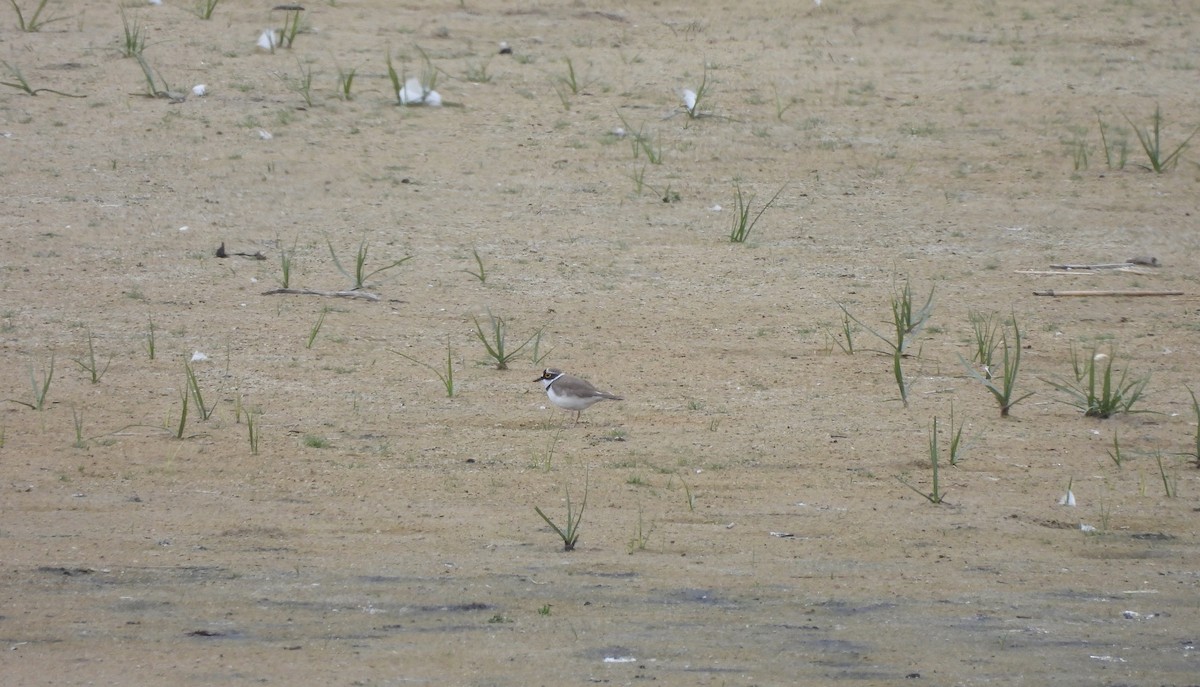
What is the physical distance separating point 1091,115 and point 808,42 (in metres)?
2.37

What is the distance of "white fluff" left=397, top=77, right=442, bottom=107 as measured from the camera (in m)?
10.2

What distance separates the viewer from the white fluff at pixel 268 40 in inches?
428

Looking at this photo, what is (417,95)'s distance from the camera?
33.4ft

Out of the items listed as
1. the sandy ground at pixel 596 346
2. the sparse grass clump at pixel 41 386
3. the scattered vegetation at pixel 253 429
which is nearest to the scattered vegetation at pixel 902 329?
the sandy ground at pixel 596 346

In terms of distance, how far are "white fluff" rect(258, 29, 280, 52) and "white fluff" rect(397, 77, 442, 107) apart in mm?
1324

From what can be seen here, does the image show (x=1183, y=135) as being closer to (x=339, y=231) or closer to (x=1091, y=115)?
(x=1091, y=115)

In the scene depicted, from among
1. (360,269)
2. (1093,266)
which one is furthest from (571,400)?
(1093,266)

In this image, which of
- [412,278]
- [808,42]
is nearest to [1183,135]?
[808,42]

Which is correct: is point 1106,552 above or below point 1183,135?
below

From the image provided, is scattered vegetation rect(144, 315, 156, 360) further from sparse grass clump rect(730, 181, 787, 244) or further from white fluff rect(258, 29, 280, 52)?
white fluff rect(258, 29, 280, 52)

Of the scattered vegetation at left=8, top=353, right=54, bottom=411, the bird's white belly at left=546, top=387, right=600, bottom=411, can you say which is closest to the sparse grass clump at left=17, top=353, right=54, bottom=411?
the scattered vegetation at left=8, top=353, right=54, bottom=411

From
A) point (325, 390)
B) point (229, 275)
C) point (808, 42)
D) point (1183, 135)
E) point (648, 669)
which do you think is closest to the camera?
point (648, 669)

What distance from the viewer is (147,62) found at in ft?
34.3

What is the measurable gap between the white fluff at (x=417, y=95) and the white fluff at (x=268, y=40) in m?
1.32
